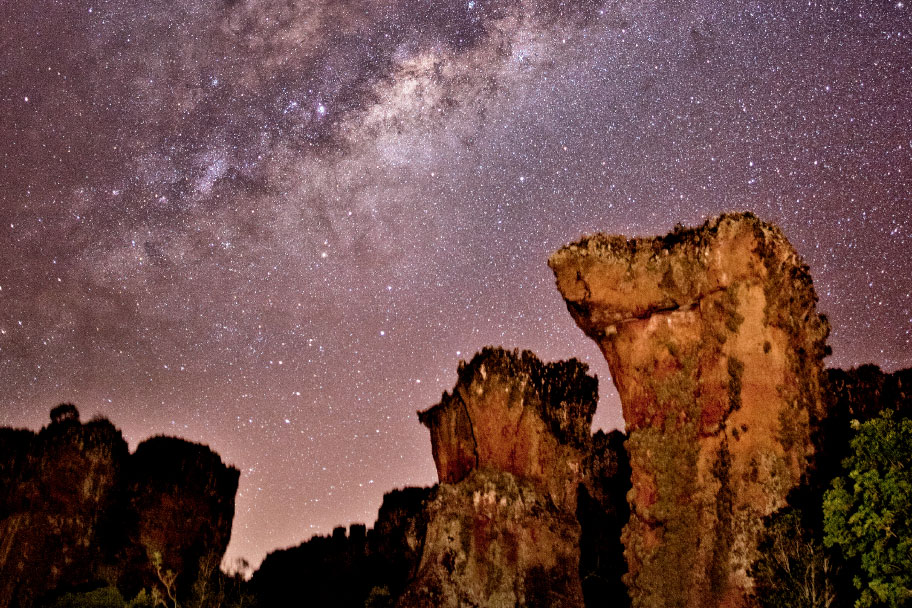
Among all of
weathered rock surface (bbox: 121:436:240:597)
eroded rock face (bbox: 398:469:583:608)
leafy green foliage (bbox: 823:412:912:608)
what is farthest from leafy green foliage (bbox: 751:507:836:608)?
weathered rock surface (bbox: 121:436:240:597)

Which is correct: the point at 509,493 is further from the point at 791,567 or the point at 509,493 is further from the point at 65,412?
the point at 65,412

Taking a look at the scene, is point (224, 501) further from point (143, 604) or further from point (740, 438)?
point (740, 438)

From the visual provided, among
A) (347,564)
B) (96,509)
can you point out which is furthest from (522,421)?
(347,564)

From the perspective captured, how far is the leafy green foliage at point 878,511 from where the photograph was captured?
47.2ft

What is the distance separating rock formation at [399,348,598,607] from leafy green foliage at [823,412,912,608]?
46.1 feet

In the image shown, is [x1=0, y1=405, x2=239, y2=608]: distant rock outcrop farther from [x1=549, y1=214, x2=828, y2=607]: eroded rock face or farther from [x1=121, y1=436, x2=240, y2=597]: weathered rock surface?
[x1=549, y1=214, x2=828, y2=607]: eroded rock face

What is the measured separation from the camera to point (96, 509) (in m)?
41.8

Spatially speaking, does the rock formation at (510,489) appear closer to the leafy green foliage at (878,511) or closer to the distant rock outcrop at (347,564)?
the leafy green foliage at (878,511)

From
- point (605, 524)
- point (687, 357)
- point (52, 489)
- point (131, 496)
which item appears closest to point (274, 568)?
point (131, 496)

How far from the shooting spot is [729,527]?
2100 centimetres

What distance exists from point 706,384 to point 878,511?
814 cm

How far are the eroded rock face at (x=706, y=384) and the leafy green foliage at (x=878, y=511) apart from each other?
14.2 ft

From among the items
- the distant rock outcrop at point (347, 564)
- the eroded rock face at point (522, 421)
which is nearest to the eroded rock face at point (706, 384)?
the eroded rock face at point (522, 421)

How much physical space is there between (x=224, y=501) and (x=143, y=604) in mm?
12688
